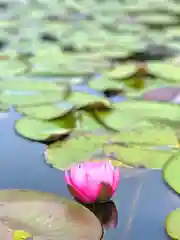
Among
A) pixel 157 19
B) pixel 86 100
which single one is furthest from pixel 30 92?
pixel 157 19

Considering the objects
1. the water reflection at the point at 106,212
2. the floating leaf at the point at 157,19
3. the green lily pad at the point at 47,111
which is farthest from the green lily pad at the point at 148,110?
the floating leaf at the point at 157,19

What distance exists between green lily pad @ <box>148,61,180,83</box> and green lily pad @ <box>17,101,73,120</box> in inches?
14.5

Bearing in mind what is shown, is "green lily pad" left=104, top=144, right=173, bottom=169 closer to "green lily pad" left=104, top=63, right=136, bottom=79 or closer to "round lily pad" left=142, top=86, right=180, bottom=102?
"round lily pad" left=142, top=86, right=180, bottom=102

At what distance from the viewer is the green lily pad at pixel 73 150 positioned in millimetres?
925

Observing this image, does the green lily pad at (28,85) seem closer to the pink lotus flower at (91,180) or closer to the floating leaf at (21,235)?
the pink lotus flower at (91,180)

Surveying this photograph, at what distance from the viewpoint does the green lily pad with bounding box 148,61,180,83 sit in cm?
144

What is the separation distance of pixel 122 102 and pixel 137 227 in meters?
0.54

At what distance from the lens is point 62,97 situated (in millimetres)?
1285

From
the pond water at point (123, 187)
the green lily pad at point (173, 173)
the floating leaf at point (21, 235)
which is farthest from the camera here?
the green lily pad at point (173, 173)

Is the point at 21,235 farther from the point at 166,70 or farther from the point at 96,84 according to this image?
the point at 166,70

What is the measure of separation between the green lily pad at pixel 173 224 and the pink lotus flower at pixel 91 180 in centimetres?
10

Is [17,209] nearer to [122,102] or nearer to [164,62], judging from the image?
[122,102]

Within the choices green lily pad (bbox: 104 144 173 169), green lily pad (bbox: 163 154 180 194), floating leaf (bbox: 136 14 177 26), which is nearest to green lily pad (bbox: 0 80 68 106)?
green lily pad (bbox: 104 144 173 169)

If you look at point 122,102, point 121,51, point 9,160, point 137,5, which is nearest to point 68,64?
point 121,51
